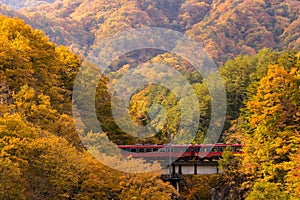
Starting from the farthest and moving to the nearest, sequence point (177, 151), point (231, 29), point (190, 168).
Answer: point (231, 29)
point (190, 168)
point (177, 151)

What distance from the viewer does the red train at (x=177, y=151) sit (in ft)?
145

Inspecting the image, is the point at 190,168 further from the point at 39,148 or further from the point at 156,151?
the point at 39,148

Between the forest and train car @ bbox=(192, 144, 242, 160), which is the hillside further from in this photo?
train car @ bbox=(192, 144, 242, 160)

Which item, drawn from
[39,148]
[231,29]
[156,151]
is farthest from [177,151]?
[231,29]

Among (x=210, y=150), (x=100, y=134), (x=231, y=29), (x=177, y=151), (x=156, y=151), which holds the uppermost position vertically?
(x=231, y=29)

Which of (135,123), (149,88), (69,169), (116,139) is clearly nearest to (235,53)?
(149,88)

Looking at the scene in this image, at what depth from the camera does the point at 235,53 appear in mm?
149250

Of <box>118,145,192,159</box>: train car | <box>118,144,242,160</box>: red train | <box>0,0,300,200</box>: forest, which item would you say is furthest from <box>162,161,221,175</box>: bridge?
<box>0,0,300,200</box>: forest

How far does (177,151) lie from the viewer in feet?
151

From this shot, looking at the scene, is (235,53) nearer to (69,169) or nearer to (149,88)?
(149,88)

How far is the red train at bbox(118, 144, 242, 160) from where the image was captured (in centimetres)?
4409

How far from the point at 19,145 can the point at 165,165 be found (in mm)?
19609

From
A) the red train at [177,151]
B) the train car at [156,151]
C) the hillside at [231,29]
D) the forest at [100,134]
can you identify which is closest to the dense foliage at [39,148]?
the forest at [100,134]

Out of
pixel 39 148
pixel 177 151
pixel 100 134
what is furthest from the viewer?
pixel 177 151
